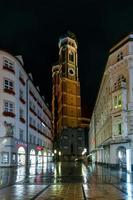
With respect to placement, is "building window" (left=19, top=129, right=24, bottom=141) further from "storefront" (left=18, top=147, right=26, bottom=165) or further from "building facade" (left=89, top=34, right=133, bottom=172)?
"building facade" (left=89, top=34, right=133, bottom=172)

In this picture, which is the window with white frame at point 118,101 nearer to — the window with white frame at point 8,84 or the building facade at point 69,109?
the window with white frame at point 8,84

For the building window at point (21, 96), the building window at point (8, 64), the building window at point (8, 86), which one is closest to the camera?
the building window at point (8, 86)

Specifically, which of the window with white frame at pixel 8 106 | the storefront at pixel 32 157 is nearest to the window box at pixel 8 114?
the window with white frame at pixel 8 106

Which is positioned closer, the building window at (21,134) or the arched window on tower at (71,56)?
the building window at (21,134)

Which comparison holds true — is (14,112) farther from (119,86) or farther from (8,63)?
(119,86)

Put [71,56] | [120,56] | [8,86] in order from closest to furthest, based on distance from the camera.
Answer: [120,56] < [8,86] < [71,56]

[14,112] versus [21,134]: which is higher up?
[14,112]

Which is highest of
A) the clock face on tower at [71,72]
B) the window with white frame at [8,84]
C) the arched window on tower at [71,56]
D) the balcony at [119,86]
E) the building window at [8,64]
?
the arched window on tower at [71,56]

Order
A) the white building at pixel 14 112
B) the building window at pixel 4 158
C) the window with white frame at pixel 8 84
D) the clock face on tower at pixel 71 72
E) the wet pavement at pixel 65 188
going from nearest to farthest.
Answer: the wet pavement at pixel 65 188, the building window at pixel 4 158, the white building at pixel 14 112, the window with white frame at pixel 8 84, the clock face on tower at pixel 71 72

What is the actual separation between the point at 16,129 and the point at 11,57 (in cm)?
1169

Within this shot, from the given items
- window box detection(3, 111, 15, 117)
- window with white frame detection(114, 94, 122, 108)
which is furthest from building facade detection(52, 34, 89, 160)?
window with white frame detection(114, 94, 122, 108)

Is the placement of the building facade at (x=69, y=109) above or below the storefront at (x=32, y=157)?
above

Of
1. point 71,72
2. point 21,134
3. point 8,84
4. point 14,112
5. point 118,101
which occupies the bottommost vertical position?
point 21,134

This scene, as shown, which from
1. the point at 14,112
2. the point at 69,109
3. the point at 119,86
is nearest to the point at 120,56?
the point at 119,86
